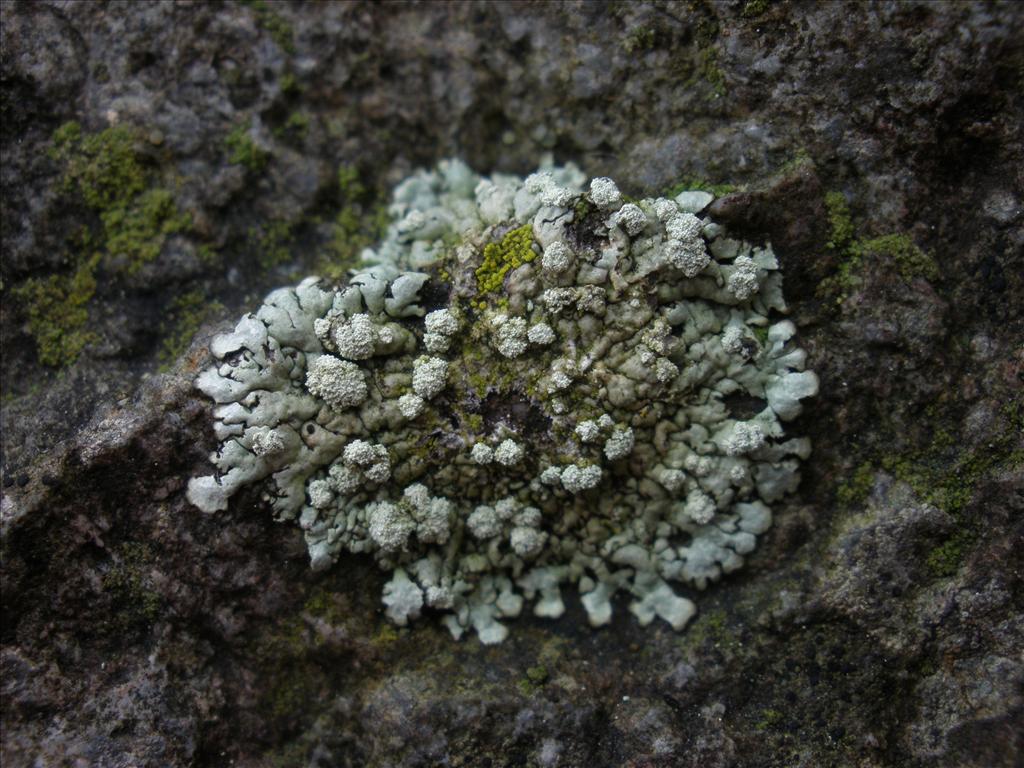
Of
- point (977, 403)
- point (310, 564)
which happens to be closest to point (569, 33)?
point (977, 403)

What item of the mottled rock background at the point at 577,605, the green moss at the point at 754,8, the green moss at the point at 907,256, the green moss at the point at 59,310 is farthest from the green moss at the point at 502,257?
the green moss at the point at 59,310

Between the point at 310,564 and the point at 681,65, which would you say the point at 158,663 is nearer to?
the point at 310,564

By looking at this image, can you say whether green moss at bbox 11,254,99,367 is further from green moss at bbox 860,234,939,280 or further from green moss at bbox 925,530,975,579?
green moss at bbox 925,530,975,579

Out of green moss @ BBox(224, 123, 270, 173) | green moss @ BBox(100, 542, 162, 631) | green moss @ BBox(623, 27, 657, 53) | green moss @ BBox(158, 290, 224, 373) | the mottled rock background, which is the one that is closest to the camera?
the mottled rock background

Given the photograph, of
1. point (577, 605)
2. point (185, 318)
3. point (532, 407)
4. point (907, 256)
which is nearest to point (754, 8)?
point (907, 256)

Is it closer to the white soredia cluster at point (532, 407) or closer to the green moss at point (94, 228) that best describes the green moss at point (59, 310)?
the green moss at point (94, 228)

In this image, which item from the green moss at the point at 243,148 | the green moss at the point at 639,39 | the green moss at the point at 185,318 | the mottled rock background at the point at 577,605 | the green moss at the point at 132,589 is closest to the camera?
the mottled rock background at the point at 577,605

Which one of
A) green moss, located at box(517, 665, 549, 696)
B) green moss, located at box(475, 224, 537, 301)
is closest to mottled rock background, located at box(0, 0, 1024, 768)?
green moss, located at box(517, 665, 549, 696)

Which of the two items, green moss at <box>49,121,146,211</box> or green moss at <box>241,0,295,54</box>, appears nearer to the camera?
green moss at <box>49,121,146,211</box>
